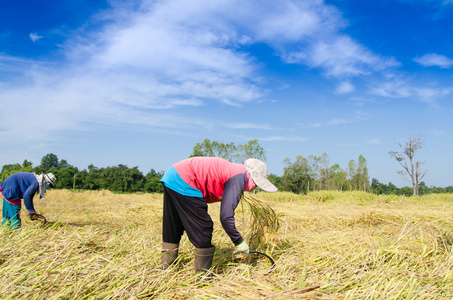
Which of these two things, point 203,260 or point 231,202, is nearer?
point 231,202

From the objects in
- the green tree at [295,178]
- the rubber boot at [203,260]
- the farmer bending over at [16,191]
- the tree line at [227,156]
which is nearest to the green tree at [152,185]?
the tree line at [227,156]

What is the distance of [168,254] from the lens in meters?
2.77

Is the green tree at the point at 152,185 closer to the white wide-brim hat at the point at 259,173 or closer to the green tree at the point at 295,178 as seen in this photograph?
the green tree at the point at 295,178

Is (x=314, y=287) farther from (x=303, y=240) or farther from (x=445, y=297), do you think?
(x=303, y=240)

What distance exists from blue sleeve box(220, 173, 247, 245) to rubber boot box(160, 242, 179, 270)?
2.12ft

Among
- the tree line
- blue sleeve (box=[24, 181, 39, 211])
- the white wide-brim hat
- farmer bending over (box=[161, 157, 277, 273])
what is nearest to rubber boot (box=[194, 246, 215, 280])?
farmer bending over (box=[161, 157, 277, 273])

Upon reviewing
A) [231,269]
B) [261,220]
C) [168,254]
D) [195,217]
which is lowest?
[231,269]

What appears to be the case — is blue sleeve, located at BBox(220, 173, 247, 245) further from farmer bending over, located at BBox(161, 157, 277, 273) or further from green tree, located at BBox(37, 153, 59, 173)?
green tree, located at BBox(37, 153, 59, 173)

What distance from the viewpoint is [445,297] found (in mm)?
2182

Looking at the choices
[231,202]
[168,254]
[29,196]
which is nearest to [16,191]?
[29,196]

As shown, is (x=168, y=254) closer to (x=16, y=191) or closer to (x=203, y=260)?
(x=203, y=260)

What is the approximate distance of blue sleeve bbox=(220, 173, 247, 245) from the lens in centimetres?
241

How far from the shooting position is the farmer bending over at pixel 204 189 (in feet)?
8.32

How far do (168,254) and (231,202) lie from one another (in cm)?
88
